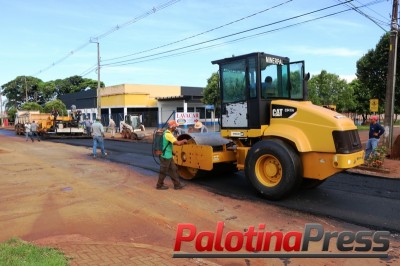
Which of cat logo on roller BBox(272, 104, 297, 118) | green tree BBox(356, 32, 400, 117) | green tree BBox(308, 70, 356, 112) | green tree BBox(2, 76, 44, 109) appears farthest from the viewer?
green tree BBox(2, 76, 44, 109)

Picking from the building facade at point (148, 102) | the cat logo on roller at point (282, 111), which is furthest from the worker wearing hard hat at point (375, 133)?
the building facade at point (148, 102)

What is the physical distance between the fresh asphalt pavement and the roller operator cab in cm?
33

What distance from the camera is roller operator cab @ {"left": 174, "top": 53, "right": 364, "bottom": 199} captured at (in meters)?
6.95

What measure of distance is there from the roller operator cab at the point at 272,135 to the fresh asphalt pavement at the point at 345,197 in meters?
0.33

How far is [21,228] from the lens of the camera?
579cm

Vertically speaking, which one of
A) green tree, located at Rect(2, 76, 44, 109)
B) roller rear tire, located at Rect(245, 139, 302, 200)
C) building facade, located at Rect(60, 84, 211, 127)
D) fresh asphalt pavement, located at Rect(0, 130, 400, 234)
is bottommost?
fresh asphalt pavement, located at Rect(0, 130, 400, 234)

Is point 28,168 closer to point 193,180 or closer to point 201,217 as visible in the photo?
point 193,180

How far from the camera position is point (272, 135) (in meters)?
7.67

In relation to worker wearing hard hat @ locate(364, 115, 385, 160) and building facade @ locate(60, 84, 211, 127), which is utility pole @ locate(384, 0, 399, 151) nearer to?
worker wearing hard hat @ locate(364, 115, 385, 160)

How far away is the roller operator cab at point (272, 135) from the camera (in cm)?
695

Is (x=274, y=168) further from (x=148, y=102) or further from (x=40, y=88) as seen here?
(x=40, y=88)

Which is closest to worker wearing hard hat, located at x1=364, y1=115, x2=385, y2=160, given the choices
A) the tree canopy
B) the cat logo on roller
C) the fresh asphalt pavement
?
the fresh asphalt pavement

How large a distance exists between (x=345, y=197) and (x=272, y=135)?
2050 millimetres

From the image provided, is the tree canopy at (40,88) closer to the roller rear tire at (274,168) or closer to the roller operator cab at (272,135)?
the roller operator cab at (272,135)
